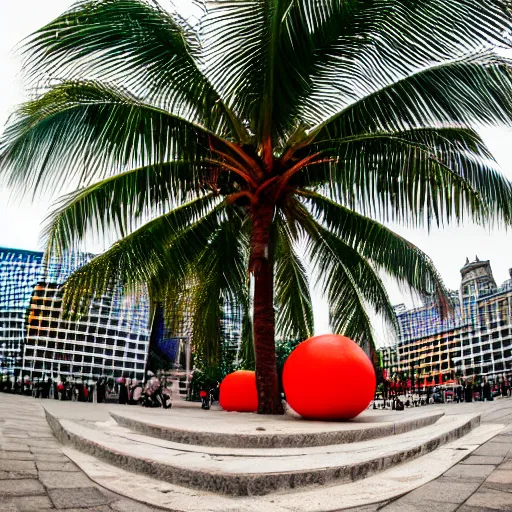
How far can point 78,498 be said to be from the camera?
334cm

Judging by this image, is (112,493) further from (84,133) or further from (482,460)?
(84,133)

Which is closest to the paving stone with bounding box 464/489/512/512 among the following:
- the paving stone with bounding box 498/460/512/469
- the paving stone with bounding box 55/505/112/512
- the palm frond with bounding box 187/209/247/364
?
the paving stone with bounding box 498/460/512/469

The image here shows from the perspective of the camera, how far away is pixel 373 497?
3.23 meters

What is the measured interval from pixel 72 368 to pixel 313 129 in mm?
66549

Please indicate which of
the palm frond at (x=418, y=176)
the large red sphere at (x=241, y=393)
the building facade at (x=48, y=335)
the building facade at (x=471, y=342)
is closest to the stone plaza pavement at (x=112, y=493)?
the palm frond at (x=418, y=176)

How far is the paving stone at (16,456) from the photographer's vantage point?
4.74m

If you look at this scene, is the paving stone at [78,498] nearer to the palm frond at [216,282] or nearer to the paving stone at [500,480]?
the paving stone at [500,480]

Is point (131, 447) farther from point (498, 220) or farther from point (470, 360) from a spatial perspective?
point (470, 360)

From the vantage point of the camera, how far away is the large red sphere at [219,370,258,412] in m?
13.1

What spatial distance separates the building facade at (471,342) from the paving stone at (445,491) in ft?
241

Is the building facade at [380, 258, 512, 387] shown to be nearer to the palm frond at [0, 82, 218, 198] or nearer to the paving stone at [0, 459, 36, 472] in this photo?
the palm frond at [0, 82, 218, 198]

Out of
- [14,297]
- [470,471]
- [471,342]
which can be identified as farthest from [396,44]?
[471,342]

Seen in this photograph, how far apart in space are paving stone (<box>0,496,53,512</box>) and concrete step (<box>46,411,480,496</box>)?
87cm

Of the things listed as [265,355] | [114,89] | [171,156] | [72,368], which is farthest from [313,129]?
[72,368]
